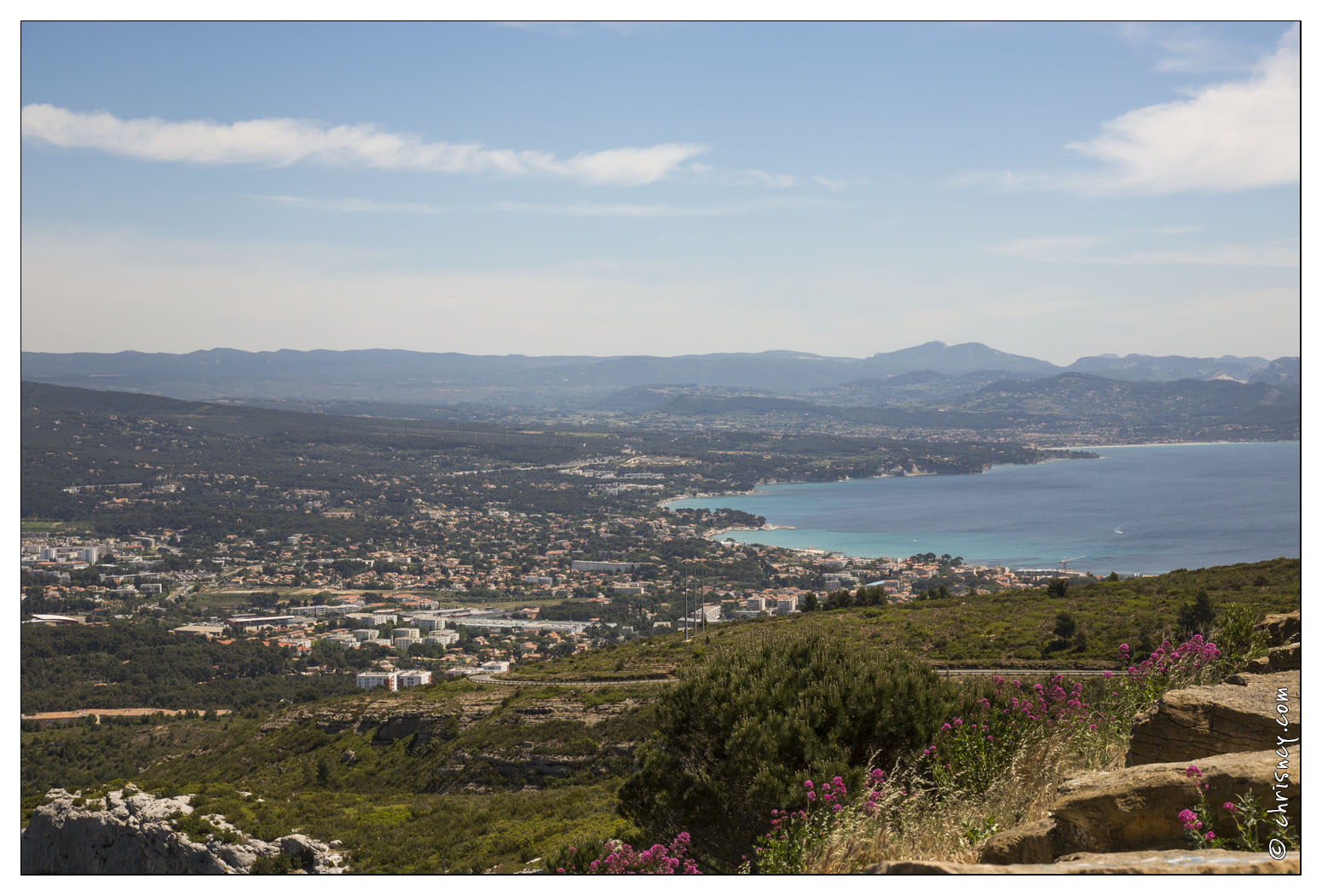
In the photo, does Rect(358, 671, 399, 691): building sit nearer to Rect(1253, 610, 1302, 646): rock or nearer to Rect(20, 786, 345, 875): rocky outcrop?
Rect(20, 786, 345, 875): rocky outcrop

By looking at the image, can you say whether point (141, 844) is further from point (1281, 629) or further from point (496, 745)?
point (1281, 629)

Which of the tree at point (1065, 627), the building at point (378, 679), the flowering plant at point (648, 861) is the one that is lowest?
the building at point (378, 679)

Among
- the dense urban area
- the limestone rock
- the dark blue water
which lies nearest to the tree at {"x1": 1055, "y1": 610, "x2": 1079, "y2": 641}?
the dense urban area

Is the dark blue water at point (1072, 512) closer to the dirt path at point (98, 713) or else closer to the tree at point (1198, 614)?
the tree at point (1198, 614)

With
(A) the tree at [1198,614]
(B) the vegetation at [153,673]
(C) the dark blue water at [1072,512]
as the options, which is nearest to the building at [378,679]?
(B) the vegetation at [153,673]

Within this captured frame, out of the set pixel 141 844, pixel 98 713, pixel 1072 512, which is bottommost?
pixel 98 713

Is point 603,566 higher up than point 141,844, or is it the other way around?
point 141,844

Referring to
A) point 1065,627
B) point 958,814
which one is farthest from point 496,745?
point 958,814
